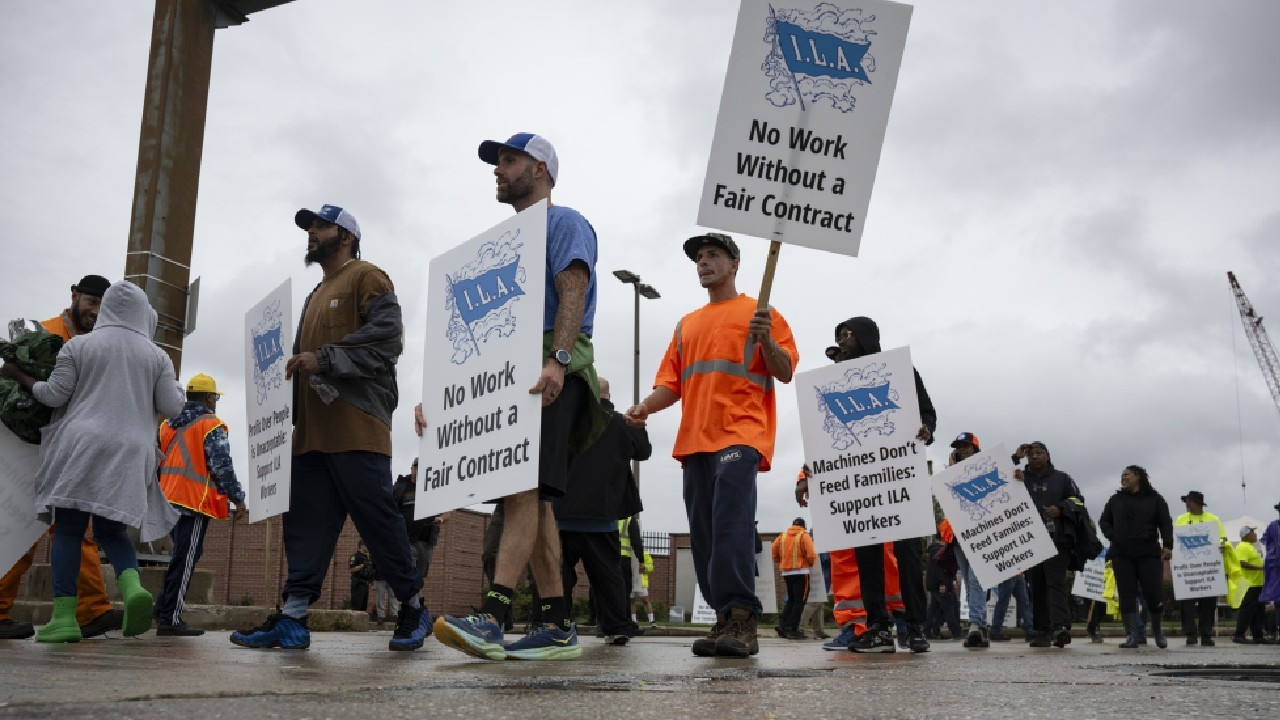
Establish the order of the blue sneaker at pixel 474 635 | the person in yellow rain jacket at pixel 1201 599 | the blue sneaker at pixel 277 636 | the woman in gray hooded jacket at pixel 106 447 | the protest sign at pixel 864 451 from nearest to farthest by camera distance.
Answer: the blue sneaker at pixel 474 635 → the blue sneaker at pixel 277 636 → the woman in gray hooded jacket at pixel 106 447 → the protest sign at pixel 864 451 → the person in yellow rain jacket at pixel 1201 599

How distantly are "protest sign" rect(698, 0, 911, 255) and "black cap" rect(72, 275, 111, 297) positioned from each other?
3527mm

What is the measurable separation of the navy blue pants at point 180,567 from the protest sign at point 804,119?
454 centimetres

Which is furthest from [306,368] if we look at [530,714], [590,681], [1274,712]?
[1274,712]

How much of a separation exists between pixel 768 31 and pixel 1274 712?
3.97m

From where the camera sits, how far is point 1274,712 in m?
2.74

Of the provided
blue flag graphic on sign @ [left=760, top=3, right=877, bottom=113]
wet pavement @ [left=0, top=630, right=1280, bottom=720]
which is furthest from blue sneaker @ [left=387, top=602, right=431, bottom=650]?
blue flag graphic on sign @ [left=760, top=3, right=877, bottom=113]

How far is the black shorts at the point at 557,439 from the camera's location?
14.3 ft

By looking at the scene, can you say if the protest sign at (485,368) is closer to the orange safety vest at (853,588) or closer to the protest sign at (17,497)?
the protest sign at (17,497)

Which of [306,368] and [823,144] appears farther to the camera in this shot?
[823,144]

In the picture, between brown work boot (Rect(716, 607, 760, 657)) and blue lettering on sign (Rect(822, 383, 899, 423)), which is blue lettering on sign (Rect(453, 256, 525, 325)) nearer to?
brown work boot (Rect(716, 607, 760, 657))

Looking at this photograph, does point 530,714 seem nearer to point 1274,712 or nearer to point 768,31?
point 1274,712

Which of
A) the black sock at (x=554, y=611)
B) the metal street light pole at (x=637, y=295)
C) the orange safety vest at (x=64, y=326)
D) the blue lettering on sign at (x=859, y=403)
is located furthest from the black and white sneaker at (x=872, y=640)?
the metal street light pole at (x=637, y=295)

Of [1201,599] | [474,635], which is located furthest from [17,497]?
[1201,599]

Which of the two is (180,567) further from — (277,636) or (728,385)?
(728,385)
